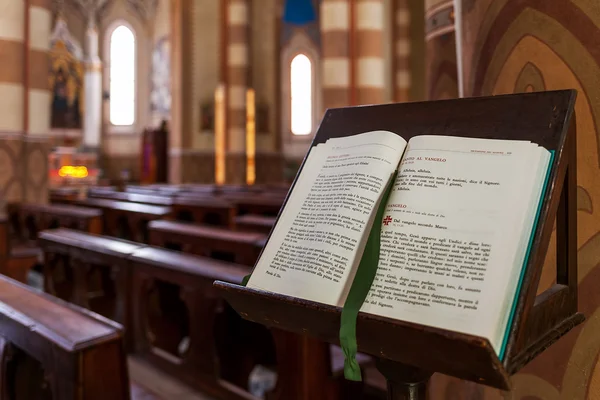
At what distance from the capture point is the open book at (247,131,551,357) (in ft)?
2.50

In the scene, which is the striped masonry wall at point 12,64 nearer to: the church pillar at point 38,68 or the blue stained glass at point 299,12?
the church pillar at point 38,68

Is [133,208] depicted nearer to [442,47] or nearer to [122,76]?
[442,47]

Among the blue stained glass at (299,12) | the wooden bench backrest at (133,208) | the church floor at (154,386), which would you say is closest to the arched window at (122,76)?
the blue stained glass at (299,12)

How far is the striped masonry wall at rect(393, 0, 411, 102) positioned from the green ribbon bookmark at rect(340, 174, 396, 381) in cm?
1265

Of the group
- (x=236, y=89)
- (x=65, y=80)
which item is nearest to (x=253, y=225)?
(x=236, y=89)

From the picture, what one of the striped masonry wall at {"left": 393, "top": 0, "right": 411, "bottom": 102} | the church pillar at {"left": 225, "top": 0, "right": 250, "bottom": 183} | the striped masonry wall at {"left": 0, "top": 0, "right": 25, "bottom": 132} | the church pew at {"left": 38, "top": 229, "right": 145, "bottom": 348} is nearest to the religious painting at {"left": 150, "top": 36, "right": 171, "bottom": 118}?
the church pillar at {"left": 225, "top": 0, "right": 250, "bottom": 183}

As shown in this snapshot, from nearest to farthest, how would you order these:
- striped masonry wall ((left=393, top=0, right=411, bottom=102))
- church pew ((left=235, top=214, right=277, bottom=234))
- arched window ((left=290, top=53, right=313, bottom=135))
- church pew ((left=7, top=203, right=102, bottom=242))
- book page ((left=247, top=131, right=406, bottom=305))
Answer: book page ((left=247, top=131, right=406, bottom=305))
church pew ((left=235, top=214, right=277, bottom=234))
church pew ((left=7, top=203, right=102, bottom=242))
striped masonry wall ((left=393, top=0, right=411, bottom=102))
arched window ((left=290, top=53, right=313, bottom=135))

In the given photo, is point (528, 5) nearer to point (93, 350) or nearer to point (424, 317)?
point (424, 317)

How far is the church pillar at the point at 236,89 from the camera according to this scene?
Result: 500 inches

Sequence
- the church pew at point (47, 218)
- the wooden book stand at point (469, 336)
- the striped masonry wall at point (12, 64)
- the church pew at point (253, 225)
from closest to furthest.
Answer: the wooden book stand at point (469, 336)
the church pew at point (253, 225)
the church pew at point (47, 218)
the striped masonry wall at point (12, 64)

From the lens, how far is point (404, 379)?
928 mm

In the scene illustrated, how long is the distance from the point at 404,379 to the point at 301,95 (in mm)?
16553

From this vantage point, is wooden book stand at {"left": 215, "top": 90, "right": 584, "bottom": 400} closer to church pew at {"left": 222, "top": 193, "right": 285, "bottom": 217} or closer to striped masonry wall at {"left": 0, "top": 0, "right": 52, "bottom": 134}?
church pew at {"left": 222, "top": 193, "right": 285, "bottom": 217}

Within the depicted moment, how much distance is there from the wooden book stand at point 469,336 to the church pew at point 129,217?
343 cm
